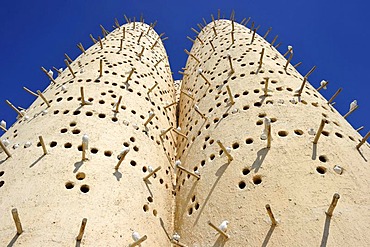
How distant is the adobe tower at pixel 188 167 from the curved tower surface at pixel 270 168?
2 cm

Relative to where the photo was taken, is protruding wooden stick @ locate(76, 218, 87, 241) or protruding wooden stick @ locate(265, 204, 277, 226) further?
protruding wooden stick @ locate(265, 204, 277, 226)

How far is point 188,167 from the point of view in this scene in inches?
299

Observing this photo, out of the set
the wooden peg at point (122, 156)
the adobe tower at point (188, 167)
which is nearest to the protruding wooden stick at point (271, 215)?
the adobe tower at point (188, 167)

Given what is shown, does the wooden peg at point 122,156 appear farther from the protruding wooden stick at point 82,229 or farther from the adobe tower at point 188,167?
the protruding wooden stick at point 82,229

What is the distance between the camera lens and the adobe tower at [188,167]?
16.9 feet

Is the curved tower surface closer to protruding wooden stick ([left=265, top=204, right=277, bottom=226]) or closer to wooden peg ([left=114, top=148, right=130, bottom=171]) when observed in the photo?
protruding wooden stick ([left=265, top=204, right=277, bottom=226])

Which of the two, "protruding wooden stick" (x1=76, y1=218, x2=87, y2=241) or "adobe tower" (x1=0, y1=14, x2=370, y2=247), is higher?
"adobe tower" (x1=0, y1=14, x2=370, y2=247)

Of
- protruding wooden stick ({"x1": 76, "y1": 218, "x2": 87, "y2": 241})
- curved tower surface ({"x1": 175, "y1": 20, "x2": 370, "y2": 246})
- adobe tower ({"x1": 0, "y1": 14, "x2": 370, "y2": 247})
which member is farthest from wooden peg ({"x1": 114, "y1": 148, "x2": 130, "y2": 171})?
protruding wooden stick ({"x1": 76, "y1": 218, "x2": 87, "y2": 241})

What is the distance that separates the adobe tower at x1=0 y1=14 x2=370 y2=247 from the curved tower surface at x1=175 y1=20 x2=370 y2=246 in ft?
0.07

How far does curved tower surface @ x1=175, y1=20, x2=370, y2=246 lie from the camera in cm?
512

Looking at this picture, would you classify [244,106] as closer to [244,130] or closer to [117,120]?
[244,130]

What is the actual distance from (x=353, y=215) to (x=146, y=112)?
16.0 ft

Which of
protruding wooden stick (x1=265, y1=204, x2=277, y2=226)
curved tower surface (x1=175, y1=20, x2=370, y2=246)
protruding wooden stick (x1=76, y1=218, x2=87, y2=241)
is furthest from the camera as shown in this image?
curved tower surface (x1=175, y1=20, x2=370, y2=246)

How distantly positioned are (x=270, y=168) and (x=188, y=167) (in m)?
2.02
